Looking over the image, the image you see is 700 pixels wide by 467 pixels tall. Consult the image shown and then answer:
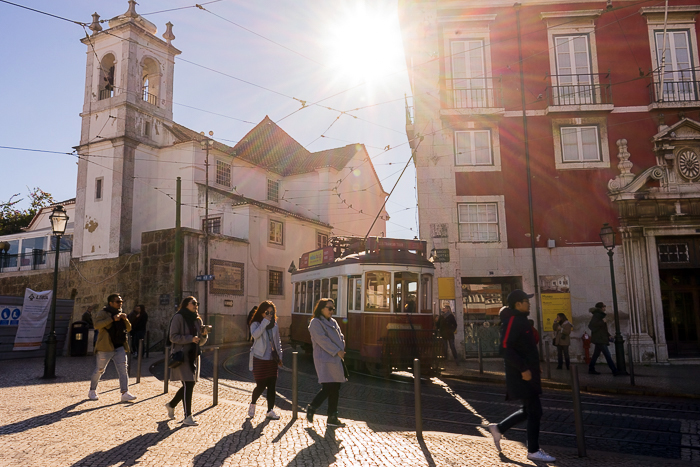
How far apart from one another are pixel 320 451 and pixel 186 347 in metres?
2.60

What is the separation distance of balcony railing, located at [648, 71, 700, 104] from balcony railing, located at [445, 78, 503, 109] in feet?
17.7

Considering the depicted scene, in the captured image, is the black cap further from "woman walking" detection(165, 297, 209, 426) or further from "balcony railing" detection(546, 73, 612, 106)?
"balcony railing" detection(546, 73, 612, 106)

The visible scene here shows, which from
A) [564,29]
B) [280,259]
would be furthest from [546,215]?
[280,259]

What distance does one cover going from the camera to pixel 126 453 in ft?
19.1

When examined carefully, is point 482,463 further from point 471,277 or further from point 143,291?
point 143,291

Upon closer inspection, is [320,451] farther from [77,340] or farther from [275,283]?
[275,283]

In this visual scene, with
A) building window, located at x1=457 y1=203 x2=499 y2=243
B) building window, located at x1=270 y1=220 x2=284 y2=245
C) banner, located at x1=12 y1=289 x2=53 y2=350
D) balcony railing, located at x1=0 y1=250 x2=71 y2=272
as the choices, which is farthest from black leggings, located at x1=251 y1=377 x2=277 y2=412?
balcony railing, located at x1=0 y1=250 x2=71 y2=272

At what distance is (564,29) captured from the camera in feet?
64.1

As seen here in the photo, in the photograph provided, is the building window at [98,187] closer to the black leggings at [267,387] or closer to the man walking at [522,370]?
the black leggings at [267,387]

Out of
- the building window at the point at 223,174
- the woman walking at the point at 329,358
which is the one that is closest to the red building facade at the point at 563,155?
the woman walking at the point at 329,358

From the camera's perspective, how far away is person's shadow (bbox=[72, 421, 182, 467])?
5398 mm

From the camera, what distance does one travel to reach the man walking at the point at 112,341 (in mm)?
9203

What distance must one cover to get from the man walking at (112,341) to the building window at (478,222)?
1239cm

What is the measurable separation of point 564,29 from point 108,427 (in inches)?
758
